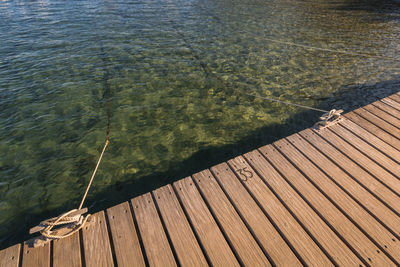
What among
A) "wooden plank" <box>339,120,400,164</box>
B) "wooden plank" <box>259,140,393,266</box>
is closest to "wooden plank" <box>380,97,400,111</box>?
"wooden plank" <box>339,120,400,164</box>

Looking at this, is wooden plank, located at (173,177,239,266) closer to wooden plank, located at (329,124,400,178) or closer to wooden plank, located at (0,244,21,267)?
wooden plank, located at (0,244,21,267)

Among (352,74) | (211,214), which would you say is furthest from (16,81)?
(352,74)

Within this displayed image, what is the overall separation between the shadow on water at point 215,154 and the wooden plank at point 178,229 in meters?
1.53

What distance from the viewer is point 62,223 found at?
152 inches

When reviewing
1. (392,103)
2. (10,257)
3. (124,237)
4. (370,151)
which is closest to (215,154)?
(124,237)

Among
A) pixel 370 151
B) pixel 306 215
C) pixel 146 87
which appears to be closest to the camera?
pixel 306 215

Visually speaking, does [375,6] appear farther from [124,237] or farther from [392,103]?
[124,237]

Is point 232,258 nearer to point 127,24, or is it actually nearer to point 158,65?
point 158,65

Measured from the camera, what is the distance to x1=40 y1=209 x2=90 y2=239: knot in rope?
3.70 m

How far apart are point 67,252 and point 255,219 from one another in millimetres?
3561

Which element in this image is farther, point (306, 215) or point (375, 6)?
point (375, 6)

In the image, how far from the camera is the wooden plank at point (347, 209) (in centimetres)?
365

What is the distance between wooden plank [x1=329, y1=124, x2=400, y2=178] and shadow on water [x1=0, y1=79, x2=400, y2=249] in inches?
58.7

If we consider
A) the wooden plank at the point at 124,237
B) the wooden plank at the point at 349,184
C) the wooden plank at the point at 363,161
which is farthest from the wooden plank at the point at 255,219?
the wooden plank at the point at 363,161
